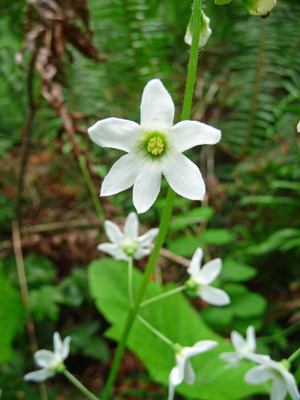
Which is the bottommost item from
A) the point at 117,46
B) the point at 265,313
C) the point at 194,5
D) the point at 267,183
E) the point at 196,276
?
the point at 265,313

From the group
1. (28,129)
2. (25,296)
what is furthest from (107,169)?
(25,296)

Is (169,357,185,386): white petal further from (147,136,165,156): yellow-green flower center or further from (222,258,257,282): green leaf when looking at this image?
(222,258,257,282): green leaf

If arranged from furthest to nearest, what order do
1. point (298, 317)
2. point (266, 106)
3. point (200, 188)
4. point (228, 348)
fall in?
point (266, 106), point (298, 317), point (228, 348), point (200, 188)

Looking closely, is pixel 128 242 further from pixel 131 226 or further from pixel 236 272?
pixel 236 272

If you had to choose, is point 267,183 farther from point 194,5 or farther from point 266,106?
point 194,5

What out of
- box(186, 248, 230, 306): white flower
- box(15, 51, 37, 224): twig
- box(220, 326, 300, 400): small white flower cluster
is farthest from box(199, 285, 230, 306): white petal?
box(15, 51, 37, 224): twig

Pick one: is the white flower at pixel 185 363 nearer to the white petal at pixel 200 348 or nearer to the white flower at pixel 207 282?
the white petal at pixel 200 348

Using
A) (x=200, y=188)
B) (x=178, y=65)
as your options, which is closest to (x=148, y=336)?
(x=200, y=188)
